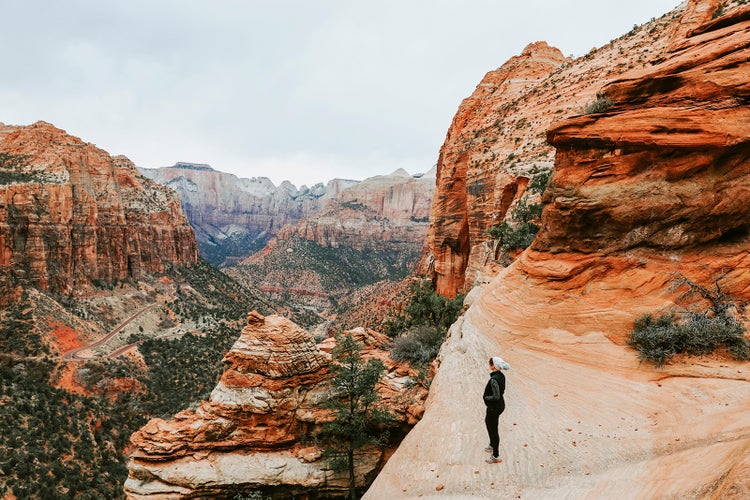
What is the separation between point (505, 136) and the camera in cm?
3225

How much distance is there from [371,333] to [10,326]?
140ft

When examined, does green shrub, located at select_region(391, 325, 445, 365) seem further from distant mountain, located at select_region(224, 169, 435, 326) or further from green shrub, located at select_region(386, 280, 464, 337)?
distant mountain, located at select_region(224, 169, 435, 326)

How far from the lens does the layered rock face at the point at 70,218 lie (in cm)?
4706

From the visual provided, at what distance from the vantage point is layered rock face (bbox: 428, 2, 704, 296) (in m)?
25.6

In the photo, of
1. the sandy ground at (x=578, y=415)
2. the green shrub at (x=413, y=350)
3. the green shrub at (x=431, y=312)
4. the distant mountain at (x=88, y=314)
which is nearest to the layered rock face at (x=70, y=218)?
the distant mountain at (x=88, y=314)

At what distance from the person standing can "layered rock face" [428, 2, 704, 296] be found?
14.0 meters

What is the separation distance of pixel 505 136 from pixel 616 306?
2571 centimetres

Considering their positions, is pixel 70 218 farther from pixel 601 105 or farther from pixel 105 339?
pixel 601 105

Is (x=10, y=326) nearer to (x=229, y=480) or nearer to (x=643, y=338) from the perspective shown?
(x=229, y=480)

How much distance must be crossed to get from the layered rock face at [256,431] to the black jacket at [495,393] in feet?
19.2

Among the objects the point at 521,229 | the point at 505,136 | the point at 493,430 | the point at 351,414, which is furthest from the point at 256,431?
the point at 505,136

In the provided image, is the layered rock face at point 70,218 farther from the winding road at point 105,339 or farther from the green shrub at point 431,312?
the green shrub at point 431,312

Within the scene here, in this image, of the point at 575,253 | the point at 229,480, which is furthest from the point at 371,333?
the point at 575,253

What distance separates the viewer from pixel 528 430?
8094mm
